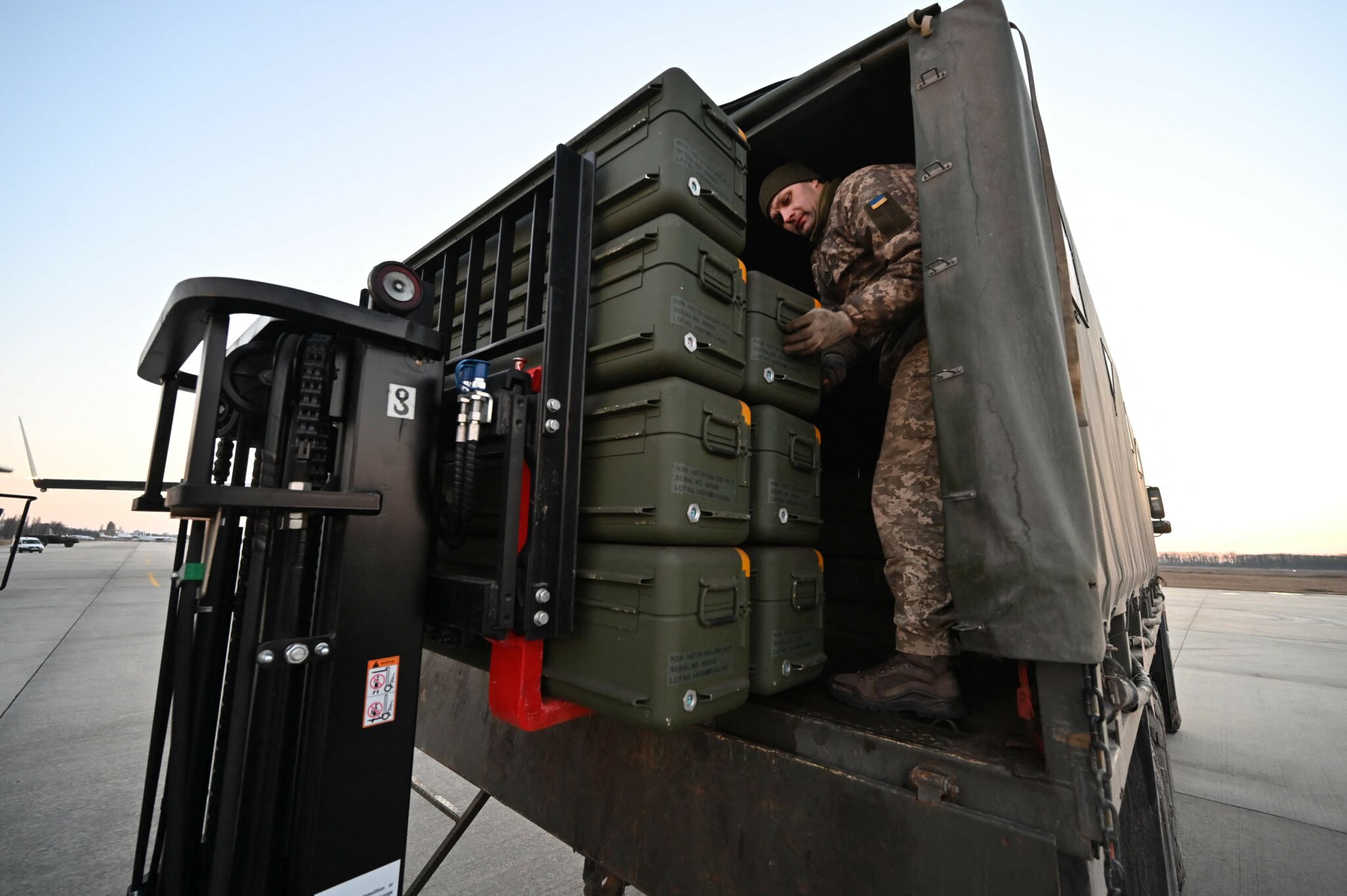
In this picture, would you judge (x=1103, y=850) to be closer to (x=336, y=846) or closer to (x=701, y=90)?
(x=336, y=846)

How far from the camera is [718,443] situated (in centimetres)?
163

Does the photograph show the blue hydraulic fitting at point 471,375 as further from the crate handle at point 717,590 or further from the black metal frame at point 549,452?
the crate handle at point 717,590

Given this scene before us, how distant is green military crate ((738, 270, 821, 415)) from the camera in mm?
1838

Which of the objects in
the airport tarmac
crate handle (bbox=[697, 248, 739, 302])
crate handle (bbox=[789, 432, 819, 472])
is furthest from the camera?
the airport tarmac

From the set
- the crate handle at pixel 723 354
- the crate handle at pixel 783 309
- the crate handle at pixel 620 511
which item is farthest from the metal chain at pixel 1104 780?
the crate handle at pixel 783 309

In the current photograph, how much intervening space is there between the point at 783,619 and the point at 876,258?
1.27 meters

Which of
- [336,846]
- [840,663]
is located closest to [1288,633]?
[840,663]

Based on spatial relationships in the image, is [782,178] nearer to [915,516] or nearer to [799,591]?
[915,516]

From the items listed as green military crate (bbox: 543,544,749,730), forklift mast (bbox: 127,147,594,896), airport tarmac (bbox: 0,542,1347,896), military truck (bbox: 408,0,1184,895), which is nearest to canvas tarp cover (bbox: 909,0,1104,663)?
military truck (bbox: 408,0,1184,895)

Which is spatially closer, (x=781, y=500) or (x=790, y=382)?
(x=781, y=500)

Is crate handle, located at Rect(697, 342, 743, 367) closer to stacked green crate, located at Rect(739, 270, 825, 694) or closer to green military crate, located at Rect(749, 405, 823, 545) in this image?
stacked green crate, located at Rect(739, 270, 825, 694)

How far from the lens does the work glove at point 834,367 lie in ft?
7.88

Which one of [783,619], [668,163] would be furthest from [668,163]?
[783,619]

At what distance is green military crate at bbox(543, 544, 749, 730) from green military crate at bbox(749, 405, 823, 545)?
19cm
